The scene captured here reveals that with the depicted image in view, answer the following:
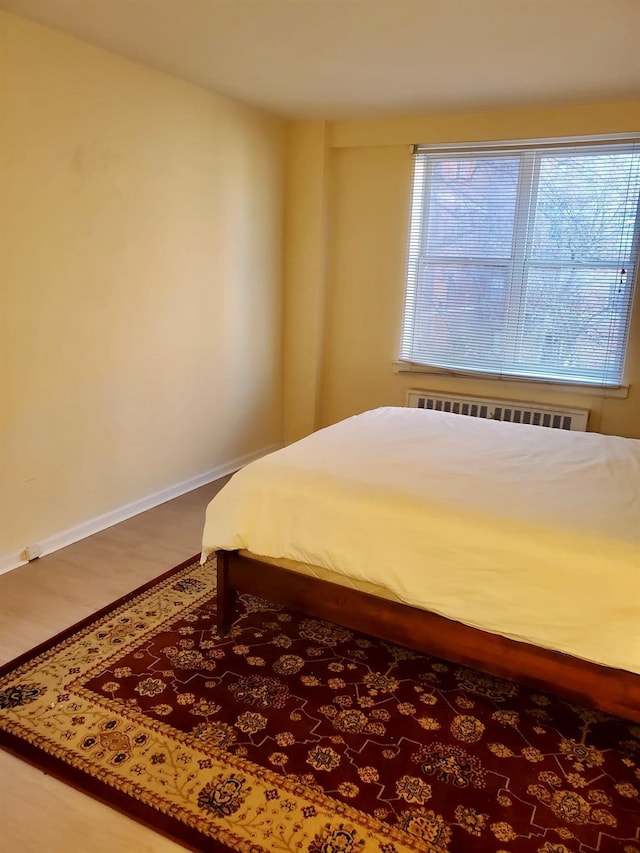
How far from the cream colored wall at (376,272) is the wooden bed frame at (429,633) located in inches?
99.6

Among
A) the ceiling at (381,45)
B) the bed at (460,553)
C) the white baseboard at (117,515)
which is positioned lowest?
the white baseboard at (117,515)

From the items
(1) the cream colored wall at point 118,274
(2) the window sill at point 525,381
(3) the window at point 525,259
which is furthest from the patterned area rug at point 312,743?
(3) the window at point 525,259

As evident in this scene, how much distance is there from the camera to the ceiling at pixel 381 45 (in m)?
2.60

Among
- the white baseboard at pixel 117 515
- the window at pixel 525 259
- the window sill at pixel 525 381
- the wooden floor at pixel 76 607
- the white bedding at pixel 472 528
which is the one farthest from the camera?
the window sill at pixel 525 381

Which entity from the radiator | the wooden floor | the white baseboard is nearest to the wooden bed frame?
the wooden floor

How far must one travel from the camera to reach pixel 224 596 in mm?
2561

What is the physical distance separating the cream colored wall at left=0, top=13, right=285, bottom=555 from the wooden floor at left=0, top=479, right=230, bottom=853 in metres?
0.19

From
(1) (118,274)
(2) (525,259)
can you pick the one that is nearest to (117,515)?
(1) (118,274)

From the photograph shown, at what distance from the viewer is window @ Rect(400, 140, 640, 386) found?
397cm

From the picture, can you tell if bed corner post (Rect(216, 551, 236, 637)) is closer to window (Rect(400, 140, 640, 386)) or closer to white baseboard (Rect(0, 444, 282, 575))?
white baseboard (Rect(0, 444, 282, 575))

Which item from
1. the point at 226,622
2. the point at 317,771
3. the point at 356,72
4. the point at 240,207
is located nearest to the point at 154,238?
the point at 240,207

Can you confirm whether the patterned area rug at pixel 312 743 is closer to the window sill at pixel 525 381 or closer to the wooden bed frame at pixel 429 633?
the wooden bed frame at pixel 429 633

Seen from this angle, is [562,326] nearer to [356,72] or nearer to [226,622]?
[356,72]

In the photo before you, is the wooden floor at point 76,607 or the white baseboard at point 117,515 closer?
the wooden floor at point 76,607
